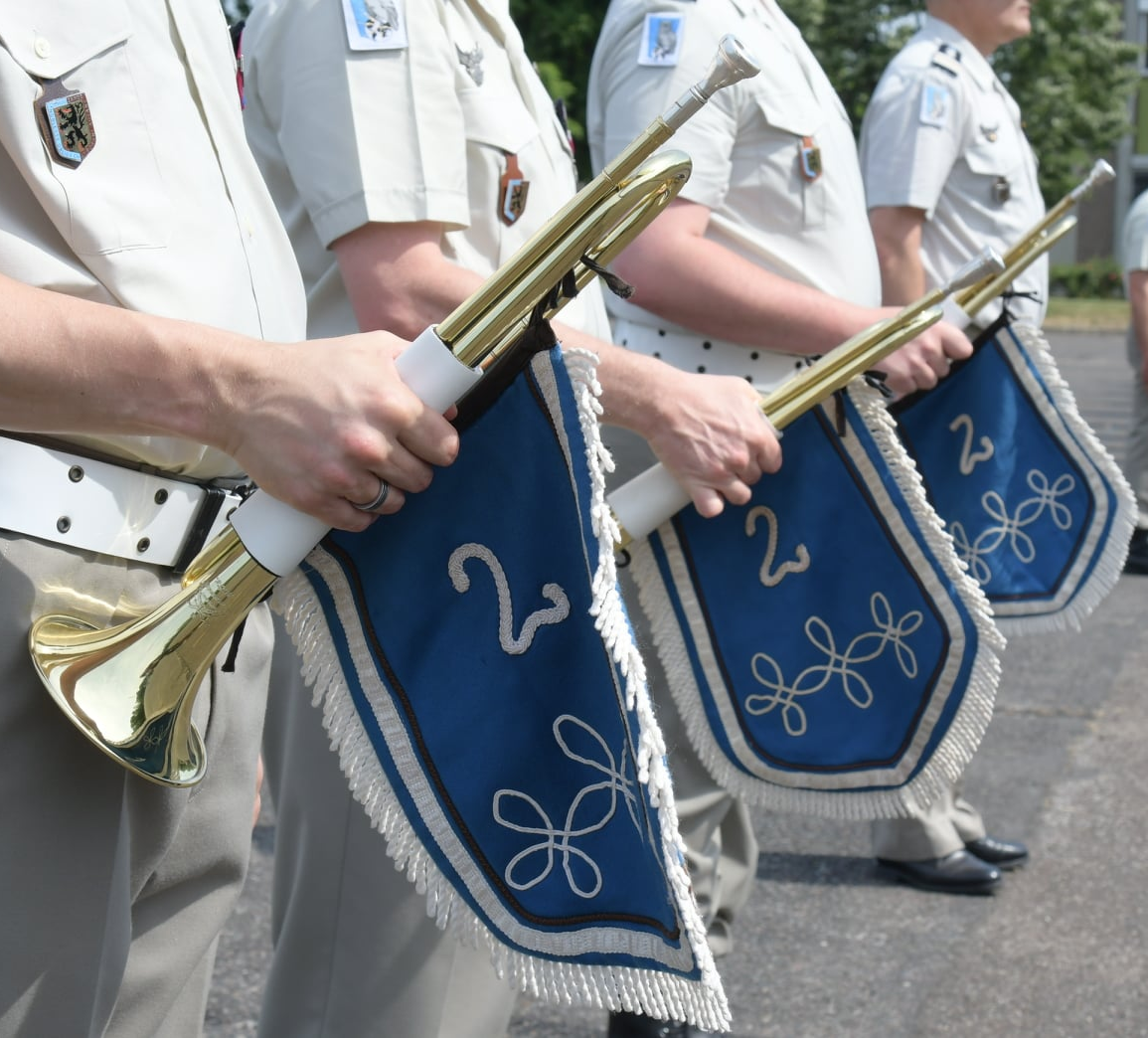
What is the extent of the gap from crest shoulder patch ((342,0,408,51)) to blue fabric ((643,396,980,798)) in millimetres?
767

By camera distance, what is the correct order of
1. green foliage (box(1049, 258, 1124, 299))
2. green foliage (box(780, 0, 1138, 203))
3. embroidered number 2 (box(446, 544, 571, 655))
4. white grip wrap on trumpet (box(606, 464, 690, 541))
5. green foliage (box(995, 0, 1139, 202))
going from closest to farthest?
embroidered number 2 (box(446, 544, 571, 655))
white grip wrap on trumpet (box(606, 464, 690, 541))
green foliage (box(780, 0, 1138, 203))
green foliage (box(995, 0, 1139, 202))
green foliage (box(1049, 258, 1124, 299))

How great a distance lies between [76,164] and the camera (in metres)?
1.16

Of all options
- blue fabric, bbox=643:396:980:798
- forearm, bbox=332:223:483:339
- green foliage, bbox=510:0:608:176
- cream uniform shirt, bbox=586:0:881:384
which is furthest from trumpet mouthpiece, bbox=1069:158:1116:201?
green foliage, bbox=510:0:608:176

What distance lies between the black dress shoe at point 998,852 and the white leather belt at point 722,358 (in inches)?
56.4

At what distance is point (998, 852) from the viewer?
3.33 meters

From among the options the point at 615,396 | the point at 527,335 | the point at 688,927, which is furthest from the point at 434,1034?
the point at 527,335

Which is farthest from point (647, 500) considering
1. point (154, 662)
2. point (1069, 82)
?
point (1069, 82)

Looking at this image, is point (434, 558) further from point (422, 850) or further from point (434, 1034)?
point (434, 1034)

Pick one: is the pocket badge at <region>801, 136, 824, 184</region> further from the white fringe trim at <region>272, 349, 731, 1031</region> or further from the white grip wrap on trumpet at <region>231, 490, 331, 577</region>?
the white grip wrap on trumpet at <region>231, 490, 331, 577</region>

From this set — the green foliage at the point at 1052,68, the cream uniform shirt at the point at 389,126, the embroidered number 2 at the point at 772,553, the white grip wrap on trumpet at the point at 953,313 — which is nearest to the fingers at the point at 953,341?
the white grip wrap on trumpet at the point at 953,313

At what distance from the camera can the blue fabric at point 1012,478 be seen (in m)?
2.59

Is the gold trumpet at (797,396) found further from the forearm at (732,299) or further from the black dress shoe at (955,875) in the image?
the black dress shoe at (955,875)

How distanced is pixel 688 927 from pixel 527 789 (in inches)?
7.7

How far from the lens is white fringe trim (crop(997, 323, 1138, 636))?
2.62 meters
